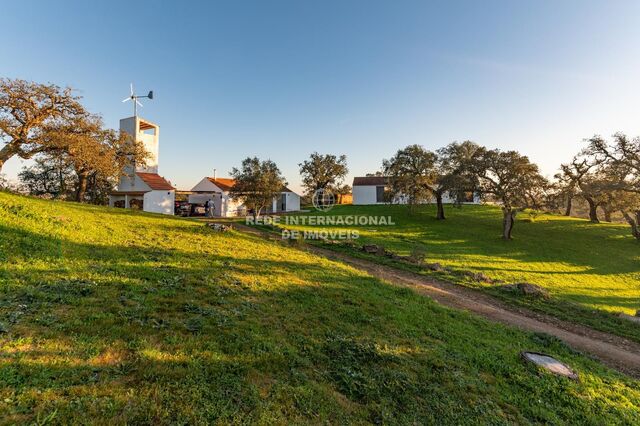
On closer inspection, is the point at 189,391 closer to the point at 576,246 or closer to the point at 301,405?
the point at 301,405

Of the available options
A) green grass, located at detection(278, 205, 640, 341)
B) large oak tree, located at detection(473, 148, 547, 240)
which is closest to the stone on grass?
Answer: green grass, located at detection(278, 205, 640, 341)

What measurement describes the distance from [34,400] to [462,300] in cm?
1162

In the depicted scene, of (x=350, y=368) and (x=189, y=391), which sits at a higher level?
(x=189, y=391)

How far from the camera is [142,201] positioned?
1195 inches

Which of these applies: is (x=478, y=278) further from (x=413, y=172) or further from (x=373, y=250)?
(x=413, y=172)

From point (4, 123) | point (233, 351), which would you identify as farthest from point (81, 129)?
point (233, 351)

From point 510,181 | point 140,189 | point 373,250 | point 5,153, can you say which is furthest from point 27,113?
point 510,181

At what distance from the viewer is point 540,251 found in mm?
22953

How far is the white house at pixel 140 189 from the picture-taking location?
30281mm

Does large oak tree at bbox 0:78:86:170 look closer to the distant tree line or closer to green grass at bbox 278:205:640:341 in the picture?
the distant tree line

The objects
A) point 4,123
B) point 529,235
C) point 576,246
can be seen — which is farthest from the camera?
point 529,235

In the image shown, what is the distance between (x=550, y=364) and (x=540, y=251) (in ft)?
70.4

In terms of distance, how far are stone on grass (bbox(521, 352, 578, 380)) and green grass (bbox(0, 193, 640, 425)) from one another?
0.78 feet

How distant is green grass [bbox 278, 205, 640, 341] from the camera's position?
1228cm
